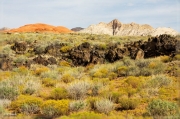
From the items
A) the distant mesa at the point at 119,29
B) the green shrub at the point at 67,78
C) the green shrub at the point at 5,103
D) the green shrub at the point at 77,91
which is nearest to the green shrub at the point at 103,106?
the green shrub at the point at 77,91

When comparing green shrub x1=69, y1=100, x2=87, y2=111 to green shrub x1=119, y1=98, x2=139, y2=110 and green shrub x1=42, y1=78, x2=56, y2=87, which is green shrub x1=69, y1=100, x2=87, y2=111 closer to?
green shrub x1=119, y1=98, x2=139, y2=110

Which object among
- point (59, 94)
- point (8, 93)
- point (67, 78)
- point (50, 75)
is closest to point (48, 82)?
point (67, 78)

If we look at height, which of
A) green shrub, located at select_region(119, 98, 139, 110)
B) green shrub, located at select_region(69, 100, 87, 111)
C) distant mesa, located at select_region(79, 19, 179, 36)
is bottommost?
green shrub, located at select_region(119, 98, 139, 110)

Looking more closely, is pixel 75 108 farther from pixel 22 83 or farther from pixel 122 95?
pixel 22 83

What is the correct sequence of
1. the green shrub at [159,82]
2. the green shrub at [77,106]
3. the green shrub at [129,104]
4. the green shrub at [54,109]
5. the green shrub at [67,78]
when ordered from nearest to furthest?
the green shrub at [54,109] → the green shrub at [77,106] → the green shrub at [129,104] → the green shrub at [159,82] → the green shrub at [67,78]

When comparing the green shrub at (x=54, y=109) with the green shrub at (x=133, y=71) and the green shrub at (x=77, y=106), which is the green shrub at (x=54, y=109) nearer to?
the green shrub at (x=77, y=106)

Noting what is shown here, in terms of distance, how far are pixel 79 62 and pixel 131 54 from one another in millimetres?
4299

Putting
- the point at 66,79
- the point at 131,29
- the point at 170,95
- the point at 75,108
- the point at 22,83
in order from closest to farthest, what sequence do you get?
the point at 75,108, the point at 170,95, the point at 22,83, the point at 66,79, the point at 131,29

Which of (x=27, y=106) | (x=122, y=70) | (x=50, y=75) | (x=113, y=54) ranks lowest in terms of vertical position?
(x=27, y=106)

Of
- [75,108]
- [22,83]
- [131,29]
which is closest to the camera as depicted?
[75,108]

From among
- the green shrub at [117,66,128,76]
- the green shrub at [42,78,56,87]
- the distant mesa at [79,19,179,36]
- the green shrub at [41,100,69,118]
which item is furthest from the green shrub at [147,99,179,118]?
the distant mesa at [79,19,179,36]

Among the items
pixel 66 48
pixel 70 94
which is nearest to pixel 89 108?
pixel 70 94

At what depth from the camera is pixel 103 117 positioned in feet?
26.6

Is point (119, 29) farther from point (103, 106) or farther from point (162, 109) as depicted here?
point (162, 109)
